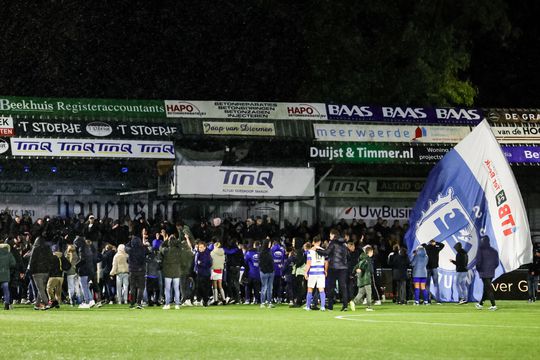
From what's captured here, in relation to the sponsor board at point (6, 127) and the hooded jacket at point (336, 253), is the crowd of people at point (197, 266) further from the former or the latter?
the sponsor board at point (6, 127)

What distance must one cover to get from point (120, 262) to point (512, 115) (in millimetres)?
18689

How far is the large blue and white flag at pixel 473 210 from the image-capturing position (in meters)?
30.2

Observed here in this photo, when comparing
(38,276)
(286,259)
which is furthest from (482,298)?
(38,276)

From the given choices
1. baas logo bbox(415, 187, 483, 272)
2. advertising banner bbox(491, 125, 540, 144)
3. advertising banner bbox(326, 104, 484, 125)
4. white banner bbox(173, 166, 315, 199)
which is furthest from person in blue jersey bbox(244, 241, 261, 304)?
advertising banner bbox(491, 125, 540, 144)

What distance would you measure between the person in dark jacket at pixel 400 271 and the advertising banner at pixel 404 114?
378 inches

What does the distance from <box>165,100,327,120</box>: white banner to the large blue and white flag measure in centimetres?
1040

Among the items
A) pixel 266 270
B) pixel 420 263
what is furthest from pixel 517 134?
pixel 266 270

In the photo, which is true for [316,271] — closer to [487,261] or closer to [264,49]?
[487,261]

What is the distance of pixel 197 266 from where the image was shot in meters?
32.0

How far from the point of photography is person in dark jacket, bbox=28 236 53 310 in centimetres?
2869

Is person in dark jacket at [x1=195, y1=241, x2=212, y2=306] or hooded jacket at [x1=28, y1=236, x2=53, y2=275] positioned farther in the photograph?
person in dark jacket at [x1=195, y1=241, x2=212, y2=306]

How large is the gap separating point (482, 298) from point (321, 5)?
2374 centimetres

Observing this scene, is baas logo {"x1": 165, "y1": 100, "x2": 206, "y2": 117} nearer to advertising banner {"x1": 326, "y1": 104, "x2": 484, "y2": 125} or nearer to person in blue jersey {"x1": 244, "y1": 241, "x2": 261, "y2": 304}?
advertising banner {"x1": 326, "y1": 104, "x2": 484, "y2": 125}

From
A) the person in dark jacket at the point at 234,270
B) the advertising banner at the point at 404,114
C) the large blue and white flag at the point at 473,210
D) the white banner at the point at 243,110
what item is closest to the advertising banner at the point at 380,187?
the advertising banner at the point at 404,114
